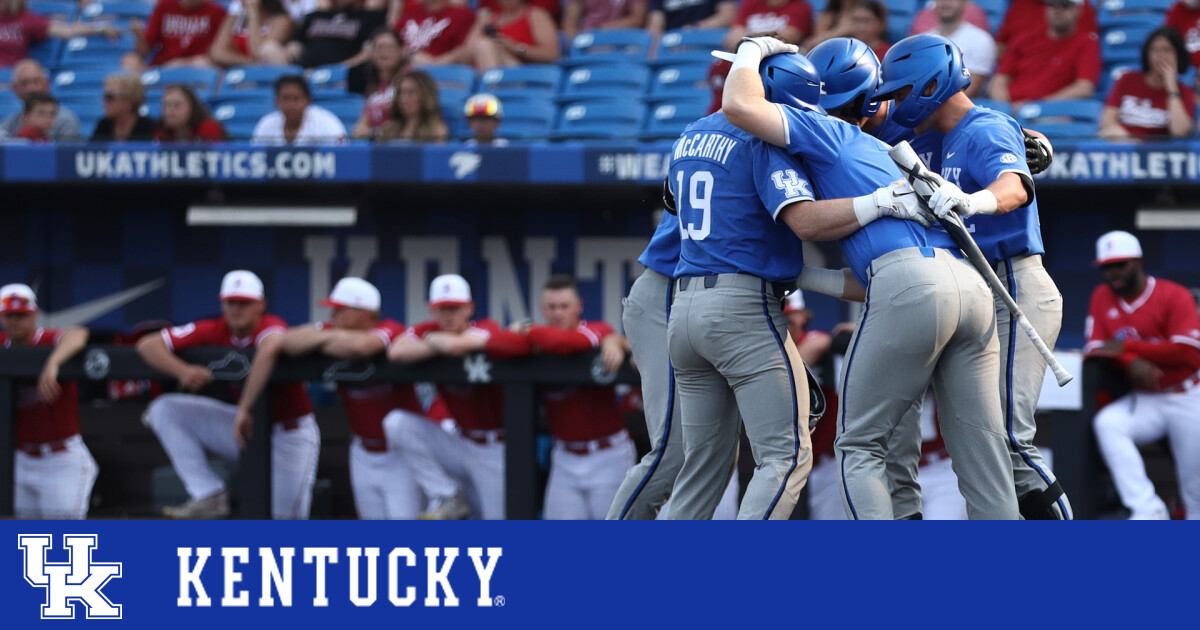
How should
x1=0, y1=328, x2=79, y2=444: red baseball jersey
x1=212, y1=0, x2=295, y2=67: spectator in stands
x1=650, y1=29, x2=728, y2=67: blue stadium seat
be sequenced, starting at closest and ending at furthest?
x1=0, y1=328, x2=79, y2=444: red baseball jersey → x1=650, y1=29, x2=728, y2=67: blue stadium seat → x1=212, y1=0, x2=295, y2=67: spectator in stands

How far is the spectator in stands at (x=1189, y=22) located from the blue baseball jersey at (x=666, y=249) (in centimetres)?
416

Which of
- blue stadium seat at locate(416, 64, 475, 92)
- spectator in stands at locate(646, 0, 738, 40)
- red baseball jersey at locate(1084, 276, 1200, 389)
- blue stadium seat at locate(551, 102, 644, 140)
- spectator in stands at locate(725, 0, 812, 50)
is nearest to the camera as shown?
red baseball jersey at locate(1084, 276, 1200, 389)

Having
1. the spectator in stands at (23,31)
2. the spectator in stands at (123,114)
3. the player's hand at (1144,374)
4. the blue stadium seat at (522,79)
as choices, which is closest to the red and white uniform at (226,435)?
the spectator in stands at (123,114)

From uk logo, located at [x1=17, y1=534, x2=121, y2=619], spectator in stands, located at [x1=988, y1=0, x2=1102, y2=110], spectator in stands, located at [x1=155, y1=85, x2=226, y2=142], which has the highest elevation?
spectator in stands, located at [x1=988, y1=0, x2=1102, y2=110]

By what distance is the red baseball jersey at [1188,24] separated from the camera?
707cm

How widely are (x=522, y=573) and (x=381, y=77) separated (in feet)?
18.6

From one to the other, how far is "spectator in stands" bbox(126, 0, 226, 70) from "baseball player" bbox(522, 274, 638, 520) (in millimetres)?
4325

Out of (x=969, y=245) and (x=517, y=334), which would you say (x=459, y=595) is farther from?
(x=517, y=334)

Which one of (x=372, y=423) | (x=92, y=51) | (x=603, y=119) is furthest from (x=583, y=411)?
(x=92, y=51)

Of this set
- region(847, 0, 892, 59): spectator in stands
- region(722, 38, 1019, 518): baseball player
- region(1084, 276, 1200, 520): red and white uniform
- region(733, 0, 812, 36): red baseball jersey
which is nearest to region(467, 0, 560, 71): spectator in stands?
region(733, 0, 812, 36): red baseball jersey

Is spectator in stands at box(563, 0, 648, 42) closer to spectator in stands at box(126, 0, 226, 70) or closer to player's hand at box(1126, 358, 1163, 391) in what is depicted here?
spectator in stands at box(126, 0, 226, 70)

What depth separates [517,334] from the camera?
542 cm

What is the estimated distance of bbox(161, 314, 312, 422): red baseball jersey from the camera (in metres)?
5.71

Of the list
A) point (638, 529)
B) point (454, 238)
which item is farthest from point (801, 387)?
point (454, 238)
